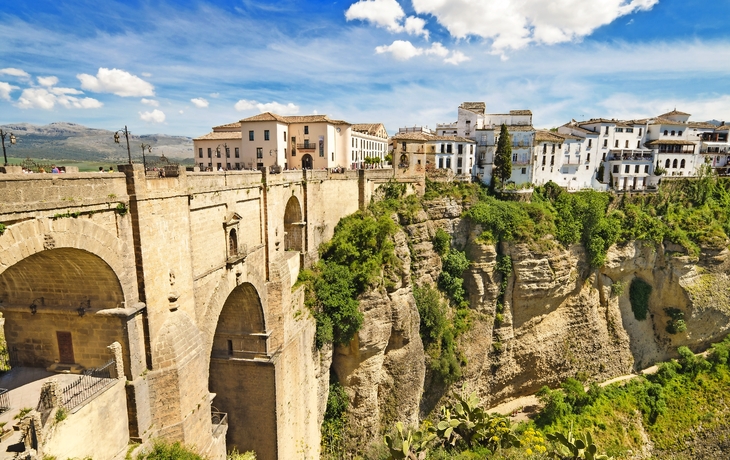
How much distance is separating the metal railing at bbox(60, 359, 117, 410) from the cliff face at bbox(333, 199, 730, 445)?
13.6 metres

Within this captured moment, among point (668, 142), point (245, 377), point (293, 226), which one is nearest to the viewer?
point (245, 377)

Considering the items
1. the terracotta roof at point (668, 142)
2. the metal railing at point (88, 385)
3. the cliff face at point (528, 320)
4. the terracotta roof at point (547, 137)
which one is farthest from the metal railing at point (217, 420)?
the terracotta roof at point (668, 142)

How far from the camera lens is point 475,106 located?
4419 centimetres

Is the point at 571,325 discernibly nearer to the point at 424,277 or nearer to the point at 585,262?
the point at 585,262

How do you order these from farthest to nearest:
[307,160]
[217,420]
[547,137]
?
[547,137], [307,160], [217,420]

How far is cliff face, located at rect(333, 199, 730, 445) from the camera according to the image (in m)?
23.4

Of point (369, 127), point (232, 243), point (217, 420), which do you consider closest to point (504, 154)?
point (369, 127)

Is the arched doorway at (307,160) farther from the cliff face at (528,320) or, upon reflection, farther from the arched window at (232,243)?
the arched window at (232,243)

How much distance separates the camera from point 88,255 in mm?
9023

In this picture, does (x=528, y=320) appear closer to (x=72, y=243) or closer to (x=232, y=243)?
(x=232, y=243)

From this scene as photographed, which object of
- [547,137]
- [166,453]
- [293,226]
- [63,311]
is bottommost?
[166,453]

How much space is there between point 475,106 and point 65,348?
4186 cm

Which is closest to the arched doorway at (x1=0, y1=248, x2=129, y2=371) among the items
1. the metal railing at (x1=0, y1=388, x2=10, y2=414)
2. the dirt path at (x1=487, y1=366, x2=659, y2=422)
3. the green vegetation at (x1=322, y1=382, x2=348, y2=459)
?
the metal railing at (x1=0, y1=388, x2=10, y2=414)

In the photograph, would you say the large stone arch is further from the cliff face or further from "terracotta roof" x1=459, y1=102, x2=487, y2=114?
"terracotta roof" x1=459, y1=102, x2=487, y2=114
